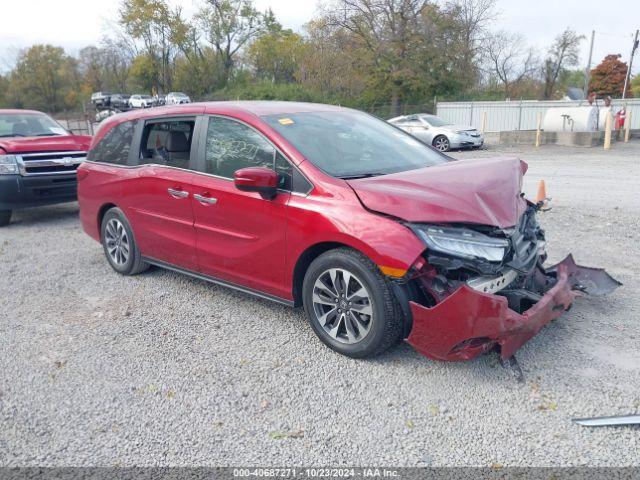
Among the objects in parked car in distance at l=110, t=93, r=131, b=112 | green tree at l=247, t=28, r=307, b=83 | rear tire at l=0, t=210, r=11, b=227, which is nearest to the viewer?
Result: rear tire at l=0, t=210, r=11, b=227

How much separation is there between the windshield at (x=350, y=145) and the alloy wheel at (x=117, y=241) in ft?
7.41

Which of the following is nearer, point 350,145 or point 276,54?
point 350,145

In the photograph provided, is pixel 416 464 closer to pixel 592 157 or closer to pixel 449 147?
pixel 592 157

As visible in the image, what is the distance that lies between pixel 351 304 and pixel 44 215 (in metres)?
7.91

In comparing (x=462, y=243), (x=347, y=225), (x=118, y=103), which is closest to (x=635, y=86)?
(x=118, y=103)

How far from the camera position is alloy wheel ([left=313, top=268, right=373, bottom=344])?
3.75 metres

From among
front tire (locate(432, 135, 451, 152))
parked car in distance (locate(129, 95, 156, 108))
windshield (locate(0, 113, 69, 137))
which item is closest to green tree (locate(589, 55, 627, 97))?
parked car in distance (locate(129, 95, 156, 108))

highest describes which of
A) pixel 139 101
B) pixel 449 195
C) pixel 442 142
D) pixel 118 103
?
pixel 139 101

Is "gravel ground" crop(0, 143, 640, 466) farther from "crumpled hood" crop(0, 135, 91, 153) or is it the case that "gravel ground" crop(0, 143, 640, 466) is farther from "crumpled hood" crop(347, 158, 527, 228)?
"crumpled hood" crop(0, 135, 91, 153)

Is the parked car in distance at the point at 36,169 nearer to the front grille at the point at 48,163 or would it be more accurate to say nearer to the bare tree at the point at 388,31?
the front grille at the point at 48,163

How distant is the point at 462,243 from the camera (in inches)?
138

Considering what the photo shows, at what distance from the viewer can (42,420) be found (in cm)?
333

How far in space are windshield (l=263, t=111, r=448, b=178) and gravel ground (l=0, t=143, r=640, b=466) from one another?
52.0 inches

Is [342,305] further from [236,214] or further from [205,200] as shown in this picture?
[205,200]
